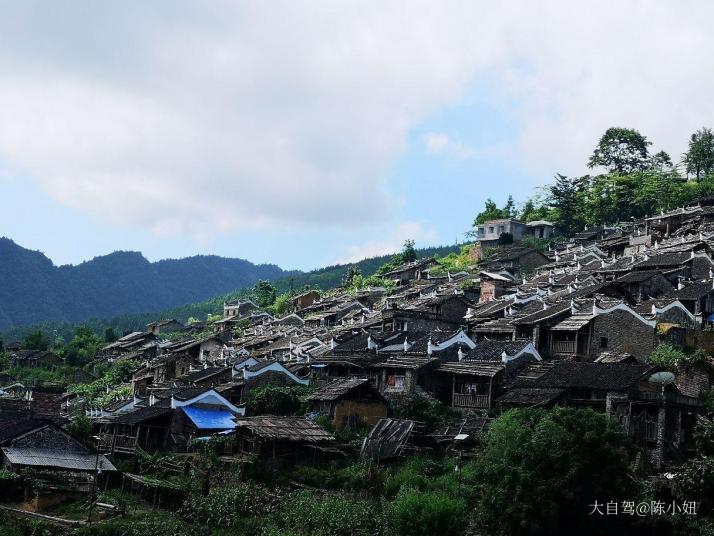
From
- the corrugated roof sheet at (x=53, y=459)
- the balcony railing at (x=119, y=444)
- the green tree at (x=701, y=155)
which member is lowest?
the corrugated roof sheet at (x=53, y=459)

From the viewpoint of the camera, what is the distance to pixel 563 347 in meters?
41.7

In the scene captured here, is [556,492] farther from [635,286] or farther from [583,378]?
[635,286]

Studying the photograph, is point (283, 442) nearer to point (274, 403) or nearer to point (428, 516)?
point (274, 403)

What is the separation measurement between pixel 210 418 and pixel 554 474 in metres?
18.9

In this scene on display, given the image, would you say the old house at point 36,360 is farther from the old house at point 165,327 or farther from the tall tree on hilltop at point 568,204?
the tall tree on hilltop at point 568,204

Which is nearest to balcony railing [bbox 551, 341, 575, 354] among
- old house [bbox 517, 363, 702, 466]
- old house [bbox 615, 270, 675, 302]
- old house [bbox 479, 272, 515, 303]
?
old house [bbox 517, 363, 702, 466]

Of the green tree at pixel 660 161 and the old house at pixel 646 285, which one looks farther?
the green tree at pixel 660 161

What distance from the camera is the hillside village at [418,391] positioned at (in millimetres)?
33562

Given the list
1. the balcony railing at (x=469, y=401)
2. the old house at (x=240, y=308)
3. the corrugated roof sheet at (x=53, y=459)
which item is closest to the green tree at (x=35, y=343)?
the old house at (x=240, y=308)

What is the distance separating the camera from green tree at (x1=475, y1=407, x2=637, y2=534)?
84.0 ft

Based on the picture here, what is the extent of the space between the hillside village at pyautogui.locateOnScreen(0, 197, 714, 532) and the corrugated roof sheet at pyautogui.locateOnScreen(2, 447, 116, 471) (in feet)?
0.30

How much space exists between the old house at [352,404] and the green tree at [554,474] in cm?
1170

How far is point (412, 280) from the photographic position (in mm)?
Result: 81688

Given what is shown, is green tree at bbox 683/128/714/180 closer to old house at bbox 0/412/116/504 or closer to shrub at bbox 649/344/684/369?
shrub at bbox 649/344/684/369
